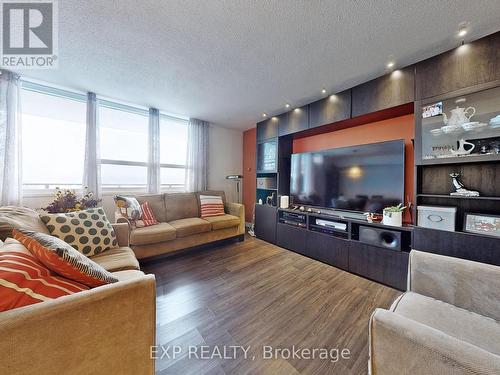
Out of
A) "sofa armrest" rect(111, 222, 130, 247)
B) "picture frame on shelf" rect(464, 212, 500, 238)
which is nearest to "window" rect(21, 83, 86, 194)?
"sofa armrest" rect(111, 222, 130, 247)

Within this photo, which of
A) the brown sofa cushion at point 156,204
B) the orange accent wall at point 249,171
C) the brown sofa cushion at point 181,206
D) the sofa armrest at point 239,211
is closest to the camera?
the brown sofa cushion at point 156,204

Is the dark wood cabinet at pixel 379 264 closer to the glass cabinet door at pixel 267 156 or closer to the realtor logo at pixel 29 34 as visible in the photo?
the glass cabinet door at pixel 267 156

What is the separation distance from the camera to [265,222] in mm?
3475

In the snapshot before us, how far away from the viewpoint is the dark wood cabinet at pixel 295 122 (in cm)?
291

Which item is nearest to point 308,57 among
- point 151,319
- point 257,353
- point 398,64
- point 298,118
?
point 398,64

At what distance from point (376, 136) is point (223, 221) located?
259 centimetres

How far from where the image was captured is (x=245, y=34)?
5.17ft

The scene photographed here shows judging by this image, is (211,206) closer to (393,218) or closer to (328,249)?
(328,249)

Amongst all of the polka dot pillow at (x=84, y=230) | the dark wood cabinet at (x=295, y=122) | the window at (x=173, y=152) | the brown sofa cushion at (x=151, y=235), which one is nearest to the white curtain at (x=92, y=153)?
the window at (x=173, y=152)

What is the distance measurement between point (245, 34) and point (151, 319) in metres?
2.11

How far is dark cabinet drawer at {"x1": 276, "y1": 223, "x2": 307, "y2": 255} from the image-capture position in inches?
111

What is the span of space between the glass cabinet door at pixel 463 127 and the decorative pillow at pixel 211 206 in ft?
9.61

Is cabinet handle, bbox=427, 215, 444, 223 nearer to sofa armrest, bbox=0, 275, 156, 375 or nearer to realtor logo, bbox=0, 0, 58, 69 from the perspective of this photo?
sofa armrest, bbox=0, 275, 156, 375

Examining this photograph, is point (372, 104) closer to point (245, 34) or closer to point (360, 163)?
point (360, 163)
